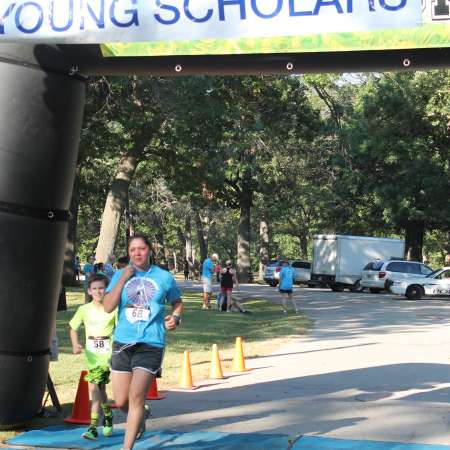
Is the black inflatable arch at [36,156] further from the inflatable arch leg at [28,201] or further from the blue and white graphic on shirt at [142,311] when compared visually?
the blue and white graphic on shirt at [142,311]

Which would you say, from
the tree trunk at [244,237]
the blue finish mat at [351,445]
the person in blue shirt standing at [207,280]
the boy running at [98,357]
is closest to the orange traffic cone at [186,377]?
the boy running at [98,357]

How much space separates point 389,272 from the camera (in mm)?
36125

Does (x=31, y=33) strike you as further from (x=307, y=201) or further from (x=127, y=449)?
(x=307, y=201)

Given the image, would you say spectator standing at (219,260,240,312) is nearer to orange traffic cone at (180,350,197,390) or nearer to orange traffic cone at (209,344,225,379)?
orange traffic cone at (209,344,225,379)

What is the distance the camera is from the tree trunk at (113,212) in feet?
89.1

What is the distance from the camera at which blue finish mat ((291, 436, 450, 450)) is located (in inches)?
281

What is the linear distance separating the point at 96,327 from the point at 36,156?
162 centimetres

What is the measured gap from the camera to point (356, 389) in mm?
10539

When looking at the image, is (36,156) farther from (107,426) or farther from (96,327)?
(107,426)

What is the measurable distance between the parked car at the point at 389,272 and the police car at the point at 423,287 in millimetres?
479

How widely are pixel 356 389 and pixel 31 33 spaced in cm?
597

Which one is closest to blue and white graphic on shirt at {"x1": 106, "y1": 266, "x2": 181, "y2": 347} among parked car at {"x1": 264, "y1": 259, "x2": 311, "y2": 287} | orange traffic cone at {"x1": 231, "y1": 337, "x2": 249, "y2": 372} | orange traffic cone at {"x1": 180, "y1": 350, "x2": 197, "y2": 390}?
orange traffic cone at {"x1": 180, "y1": 350, "x2": 197, "y2": 390}

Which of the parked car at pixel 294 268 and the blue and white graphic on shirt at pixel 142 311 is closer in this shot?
the blue and white graphic on shirt at pixel 142 311

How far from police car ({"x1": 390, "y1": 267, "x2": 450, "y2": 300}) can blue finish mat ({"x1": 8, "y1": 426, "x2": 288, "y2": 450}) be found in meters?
27.4
